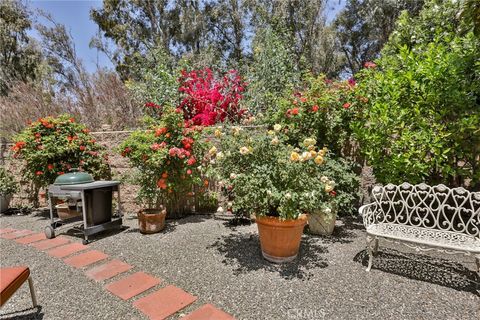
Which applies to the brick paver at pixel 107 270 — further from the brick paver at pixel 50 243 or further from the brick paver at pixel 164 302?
the brick paver at pixel 50 243

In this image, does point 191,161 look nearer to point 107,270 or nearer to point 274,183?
point 274,183

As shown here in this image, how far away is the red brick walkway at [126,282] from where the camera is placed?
196 centimetres

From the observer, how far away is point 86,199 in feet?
11.4

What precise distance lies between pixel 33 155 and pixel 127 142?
166 cm

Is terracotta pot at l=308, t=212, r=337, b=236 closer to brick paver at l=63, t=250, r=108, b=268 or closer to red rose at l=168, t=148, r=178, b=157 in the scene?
red rose at l=168, t=148, r=178, b=157

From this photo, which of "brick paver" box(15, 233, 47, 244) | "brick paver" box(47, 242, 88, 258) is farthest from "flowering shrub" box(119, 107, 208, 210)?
"brick paver" box(15, 233, 47, 244)

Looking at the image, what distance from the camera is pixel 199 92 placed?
5500 mm

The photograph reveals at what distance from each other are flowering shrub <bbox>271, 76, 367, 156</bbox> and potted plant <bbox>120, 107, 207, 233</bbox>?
1331mm

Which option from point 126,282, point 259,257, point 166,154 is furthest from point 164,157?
point 259,257

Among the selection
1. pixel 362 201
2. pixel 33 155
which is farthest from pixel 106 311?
pixel 362 201

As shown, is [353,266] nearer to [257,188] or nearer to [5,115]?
[257,188]

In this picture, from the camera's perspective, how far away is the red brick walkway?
1.96 m

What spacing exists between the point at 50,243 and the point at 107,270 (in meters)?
1.32

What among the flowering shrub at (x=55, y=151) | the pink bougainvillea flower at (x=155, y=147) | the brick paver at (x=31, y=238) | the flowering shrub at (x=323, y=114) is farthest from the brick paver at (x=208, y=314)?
the flowering shrub at (x=55, y=151)
